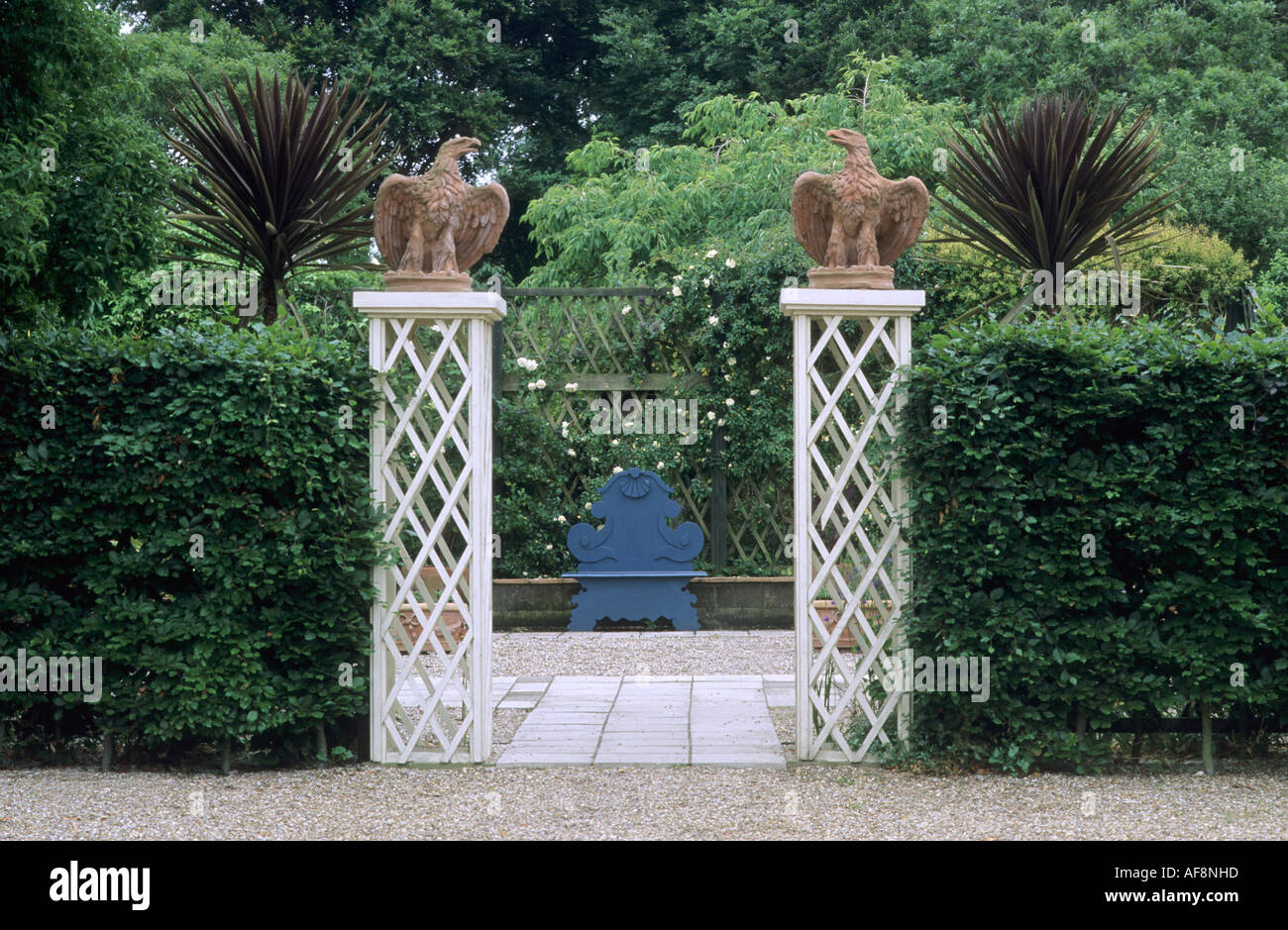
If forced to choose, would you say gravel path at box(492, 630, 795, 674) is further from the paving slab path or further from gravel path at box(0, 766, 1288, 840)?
gravel path at box(0, 766, 1288, 840)

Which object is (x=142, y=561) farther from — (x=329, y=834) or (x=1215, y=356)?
(x=1215, y=356)

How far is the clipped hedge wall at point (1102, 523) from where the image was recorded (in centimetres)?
481

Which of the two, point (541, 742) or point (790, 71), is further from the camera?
point (790, 71)

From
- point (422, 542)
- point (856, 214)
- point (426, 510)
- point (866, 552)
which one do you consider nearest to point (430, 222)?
point (426, 510)

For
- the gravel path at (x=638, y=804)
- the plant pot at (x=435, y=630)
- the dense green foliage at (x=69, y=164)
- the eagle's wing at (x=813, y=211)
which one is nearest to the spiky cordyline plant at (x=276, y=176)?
the dense green foliage at (x=69, y=164)

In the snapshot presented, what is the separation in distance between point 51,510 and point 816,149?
35.9ft

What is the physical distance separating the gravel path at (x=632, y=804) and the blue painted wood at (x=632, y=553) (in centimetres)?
406

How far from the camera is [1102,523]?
4.83 m

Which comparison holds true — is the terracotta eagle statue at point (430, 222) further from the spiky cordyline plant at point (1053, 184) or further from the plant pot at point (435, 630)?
the plant pot at point (435, 630)

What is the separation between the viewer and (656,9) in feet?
66.3

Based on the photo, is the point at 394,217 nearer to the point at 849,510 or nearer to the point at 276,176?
the point at 276,176

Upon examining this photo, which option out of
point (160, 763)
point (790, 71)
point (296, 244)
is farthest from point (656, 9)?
point (160, 763)

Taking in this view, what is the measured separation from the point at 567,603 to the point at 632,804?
193 inches

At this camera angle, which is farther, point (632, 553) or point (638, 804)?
point (632, 553)
